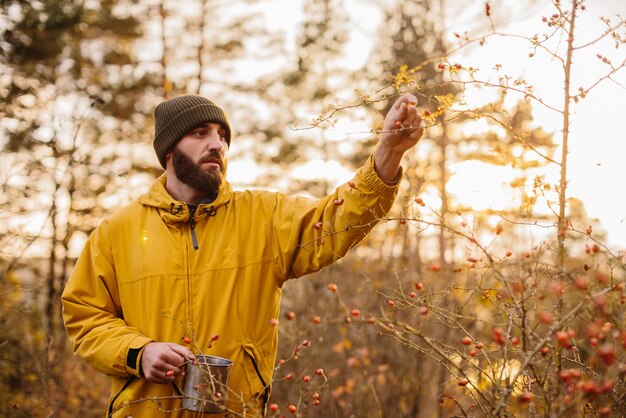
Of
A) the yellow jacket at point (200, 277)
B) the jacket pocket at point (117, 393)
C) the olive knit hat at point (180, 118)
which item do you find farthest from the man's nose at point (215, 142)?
the jacket pocket at point (117, 393)

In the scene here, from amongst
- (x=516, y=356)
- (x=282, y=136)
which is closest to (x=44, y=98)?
(x=282, y=136)

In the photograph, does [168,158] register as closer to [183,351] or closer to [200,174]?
[200,174]

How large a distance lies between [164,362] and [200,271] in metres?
0.50

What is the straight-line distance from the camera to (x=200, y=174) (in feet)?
10.2

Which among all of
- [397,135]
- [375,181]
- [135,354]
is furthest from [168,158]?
[397,135]

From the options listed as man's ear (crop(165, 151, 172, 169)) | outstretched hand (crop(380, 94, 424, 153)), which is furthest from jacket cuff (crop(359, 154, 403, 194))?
man's ear (crop(165, 151, 172, 169))

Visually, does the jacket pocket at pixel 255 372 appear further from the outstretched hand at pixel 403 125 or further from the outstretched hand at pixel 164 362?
the outstretched hand at pixel 403 125

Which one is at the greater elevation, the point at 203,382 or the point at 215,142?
the point at 215,142

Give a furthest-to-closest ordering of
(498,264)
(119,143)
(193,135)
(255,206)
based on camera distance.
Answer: (119,143)
(193,135)
(255,206)
(498,264)

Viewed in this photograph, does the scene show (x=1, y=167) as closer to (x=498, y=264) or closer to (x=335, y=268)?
(x=335, y=268)

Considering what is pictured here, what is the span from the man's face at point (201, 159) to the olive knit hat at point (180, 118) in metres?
0.04

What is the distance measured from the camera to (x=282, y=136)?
518 inches

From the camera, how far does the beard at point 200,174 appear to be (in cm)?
307

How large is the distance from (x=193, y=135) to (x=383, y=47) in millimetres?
10687
